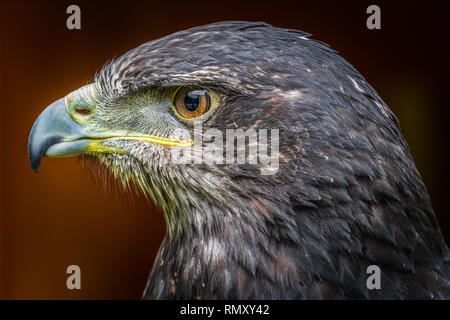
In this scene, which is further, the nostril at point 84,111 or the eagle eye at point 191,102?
the nostril at point 84,111

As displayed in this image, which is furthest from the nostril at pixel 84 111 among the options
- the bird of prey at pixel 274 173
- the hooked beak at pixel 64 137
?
the bird of prey at pixel 274 173

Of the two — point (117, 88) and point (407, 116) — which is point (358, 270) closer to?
point (117, 88)

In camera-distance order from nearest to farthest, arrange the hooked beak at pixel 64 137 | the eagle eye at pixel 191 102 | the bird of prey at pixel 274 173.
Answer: the bird of prey at pixel 274 173
the eagle eye at pixel 191 102
the hooked beak at pixel 64 137

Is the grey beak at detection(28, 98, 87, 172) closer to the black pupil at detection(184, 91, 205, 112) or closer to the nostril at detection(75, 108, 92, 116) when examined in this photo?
the nostril at detection(75, 108, 92, 116)

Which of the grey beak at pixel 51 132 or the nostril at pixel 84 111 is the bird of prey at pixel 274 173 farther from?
the nostril at pixel 84 111

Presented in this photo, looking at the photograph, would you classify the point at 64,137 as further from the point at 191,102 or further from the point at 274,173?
the point at 274,173

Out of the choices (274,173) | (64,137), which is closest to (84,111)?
(64,137)
